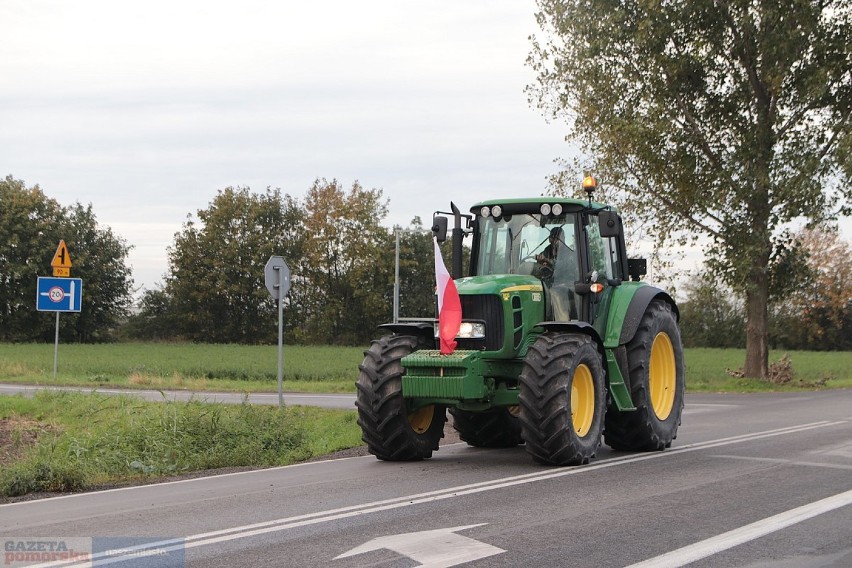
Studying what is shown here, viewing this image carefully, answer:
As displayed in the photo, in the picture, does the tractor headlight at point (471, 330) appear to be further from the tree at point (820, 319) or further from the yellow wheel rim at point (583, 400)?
the tree at point (820, 319)

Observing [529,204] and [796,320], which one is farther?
[796,320]

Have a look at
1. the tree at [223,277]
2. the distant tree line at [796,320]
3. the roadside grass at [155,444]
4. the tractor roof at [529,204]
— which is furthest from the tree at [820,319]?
the tractor roof at [529,204]

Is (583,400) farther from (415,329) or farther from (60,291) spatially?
(60,291)

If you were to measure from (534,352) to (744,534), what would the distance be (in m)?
3.71

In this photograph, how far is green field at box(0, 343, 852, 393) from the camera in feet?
98.5

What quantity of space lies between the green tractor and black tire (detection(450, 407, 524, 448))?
0.05 feet

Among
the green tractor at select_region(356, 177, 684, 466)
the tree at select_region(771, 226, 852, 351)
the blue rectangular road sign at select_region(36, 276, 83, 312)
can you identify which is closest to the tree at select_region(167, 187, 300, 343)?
the tree at select_region(771, 226, 852, 351)

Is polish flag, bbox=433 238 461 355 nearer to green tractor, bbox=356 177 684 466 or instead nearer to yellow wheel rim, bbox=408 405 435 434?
green tractor, bbox=356 177 684 466

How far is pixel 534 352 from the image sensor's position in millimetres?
10883

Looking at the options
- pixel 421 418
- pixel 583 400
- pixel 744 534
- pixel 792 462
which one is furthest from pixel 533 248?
pixel 744 534

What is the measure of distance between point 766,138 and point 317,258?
49.0m

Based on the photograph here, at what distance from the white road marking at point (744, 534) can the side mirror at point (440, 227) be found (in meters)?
5.06

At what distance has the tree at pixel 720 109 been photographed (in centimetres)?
2722

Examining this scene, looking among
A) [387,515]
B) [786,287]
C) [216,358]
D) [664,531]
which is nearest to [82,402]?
[387,515]
